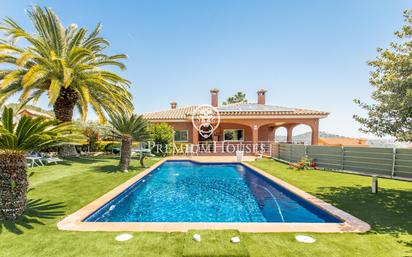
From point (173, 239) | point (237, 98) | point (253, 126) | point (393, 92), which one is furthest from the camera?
point (237, 98)

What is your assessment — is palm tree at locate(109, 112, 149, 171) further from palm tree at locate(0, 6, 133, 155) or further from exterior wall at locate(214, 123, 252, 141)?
exterior wall at locate(214, 123, 252, 141)

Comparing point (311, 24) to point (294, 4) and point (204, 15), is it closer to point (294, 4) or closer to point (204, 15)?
point (294, 4)

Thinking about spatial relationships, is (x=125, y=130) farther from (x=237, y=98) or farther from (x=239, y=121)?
Answer: (x=237, y=98)

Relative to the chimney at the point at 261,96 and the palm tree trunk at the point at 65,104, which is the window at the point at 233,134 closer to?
the chimney at the point at 261,96

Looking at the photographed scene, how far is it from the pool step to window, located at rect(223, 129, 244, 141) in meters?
22.4

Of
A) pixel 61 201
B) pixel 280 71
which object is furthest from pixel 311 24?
pixel 61 201

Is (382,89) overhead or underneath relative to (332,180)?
overhead

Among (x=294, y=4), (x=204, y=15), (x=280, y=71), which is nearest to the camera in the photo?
(x=294, y=4)

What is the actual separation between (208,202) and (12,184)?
5.69 m

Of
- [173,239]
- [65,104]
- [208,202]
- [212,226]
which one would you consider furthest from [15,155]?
[65,104]

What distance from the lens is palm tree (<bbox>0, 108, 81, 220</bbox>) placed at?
→ 4.68m

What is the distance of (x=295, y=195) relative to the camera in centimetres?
765

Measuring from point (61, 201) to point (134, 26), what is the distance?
14726mm

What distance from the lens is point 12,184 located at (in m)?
4.79
